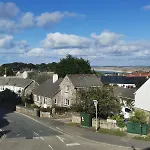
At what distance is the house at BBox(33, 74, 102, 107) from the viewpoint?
5822cm

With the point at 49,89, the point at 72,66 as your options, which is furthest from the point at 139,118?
the point at 72,66

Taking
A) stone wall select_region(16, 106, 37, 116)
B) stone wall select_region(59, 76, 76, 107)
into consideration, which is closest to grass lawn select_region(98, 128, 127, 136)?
stone wall select_region(59, 76, 76, 107)

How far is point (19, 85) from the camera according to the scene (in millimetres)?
85688

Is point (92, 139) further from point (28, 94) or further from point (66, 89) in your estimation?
point (28, 94)

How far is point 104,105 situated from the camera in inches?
1715

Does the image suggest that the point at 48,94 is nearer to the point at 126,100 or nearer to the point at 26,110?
the point at 26,110

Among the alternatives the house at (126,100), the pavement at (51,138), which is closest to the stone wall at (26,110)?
the pavement at (51,138)

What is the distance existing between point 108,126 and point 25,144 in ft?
38.2

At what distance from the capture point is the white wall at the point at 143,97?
48.2 meters

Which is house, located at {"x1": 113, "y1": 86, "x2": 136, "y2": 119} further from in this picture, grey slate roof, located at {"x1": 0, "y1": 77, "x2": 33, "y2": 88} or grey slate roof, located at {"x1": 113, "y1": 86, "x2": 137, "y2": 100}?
grey slate roof, located at {"x1": 0, "y1": 77, "x2": 33, "y2": 88}

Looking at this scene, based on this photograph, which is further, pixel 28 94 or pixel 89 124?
pixel 28 94

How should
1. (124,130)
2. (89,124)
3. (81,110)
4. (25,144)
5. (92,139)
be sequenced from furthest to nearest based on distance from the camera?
(81,110) → (89,124) → (124,130) → (92,139) → (25,144)

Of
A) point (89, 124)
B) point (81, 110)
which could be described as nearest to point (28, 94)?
point (81, 110)

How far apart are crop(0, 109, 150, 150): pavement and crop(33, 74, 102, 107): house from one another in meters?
11.1
